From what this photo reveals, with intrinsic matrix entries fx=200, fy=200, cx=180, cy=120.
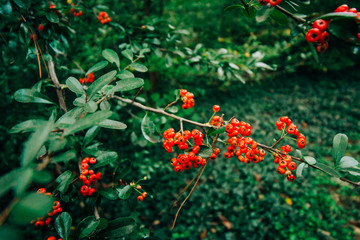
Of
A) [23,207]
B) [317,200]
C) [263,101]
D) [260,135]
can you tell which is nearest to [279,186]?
[317,200]

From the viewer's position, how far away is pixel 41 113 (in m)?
2.54

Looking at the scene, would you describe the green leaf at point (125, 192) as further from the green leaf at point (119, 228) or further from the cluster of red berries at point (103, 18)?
the cluster of red berries at point (103, 18)

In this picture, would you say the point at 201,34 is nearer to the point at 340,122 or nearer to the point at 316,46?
the point at 340,122

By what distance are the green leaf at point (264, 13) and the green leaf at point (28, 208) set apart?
Answer: 921mm

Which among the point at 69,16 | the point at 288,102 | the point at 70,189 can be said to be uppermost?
the point at 69,16


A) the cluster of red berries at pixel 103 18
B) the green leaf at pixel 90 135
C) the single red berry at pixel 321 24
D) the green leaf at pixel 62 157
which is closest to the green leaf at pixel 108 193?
the green leaf at pixel 90 135

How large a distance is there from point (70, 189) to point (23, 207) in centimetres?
70

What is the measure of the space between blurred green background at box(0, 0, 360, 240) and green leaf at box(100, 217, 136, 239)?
401mm

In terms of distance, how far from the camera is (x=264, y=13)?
2.59ft

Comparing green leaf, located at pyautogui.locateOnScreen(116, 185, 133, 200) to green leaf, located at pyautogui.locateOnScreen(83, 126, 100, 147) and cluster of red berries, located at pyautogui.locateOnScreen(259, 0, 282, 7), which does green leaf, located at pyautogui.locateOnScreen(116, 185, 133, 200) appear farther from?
cluster of red berries, located at pyautogui.locateOnScreen(259, 0, 282, 7)

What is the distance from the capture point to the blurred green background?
7.20 ft

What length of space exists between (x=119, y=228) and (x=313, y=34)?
3.84ft

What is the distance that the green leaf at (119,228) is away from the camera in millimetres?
943

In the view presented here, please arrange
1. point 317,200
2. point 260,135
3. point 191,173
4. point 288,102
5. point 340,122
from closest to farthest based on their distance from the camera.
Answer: point 317,200 < point 191,173 < point 260,135 < point 340,122 < point 288,102
